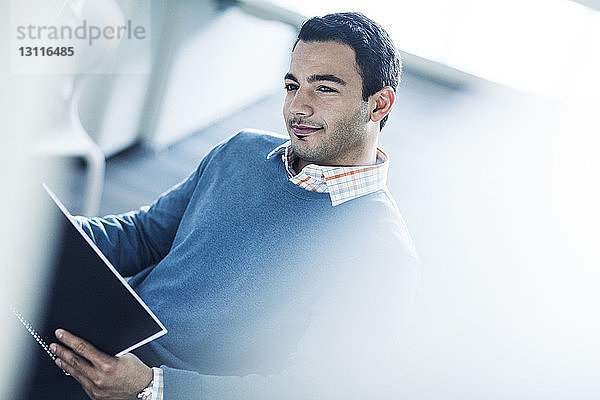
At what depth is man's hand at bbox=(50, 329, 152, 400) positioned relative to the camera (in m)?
1.03

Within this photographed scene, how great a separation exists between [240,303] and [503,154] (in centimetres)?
240

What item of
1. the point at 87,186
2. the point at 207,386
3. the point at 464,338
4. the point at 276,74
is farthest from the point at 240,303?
the point at 276,74

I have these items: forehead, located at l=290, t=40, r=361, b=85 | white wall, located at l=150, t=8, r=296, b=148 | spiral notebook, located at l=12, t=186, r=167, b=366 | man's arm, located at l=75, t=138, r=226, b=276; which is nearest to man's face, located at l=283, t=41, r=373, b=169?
forehead, located at l=290, t=40, r=361, b=85

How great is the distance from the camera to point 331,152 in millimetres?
1199

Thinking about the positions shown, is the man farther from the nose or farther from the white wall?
the white wall

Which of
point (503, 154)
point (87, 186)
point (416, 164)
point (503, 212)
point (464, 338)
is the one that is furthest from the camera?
point (503, 154)

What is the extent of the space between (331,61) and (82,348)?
569 millimetres

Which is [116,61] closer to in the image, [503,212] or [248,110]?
[248,110]

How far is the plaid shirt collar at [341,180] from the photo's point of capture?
117 centimetres

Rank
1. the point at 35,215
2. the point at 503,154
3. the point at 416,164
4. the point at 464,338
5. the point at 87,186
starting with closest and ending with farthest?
the point at 35,215 → the point at 87,186 → the point at 464,338 → the point at 416,164 → the point at 503,154

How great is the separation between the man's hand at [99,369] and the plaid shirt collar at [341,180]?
38 centimetres

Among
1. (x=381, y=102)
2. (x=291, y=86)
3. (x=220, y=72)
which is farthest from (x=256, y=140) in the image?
(x=220, y=72)

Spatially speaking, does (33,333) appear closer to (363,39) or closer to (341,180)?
(341,180)

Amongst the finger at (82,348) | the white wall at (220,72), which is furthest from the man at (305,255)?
the white wall at (220,72)
